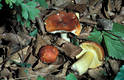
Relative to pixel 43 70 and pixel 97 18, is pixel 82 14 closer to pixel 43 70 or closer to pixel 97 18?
pixel 97 18

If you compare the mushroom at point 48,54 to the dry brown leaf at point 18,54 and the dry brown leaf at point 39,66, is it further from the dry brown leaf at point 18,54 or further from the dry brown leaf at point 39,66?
the dry brown leaf at point 18,54

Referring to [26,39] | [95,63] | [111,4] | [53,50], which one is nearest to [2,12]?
[26,39]

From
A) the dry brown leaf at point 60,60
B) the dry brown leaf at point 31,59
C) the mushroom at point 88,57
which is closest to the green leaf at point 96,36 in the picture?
the mushroom at point 88,57

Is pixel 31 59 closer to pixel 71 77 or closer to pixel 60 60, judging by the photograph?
pixel 60 60

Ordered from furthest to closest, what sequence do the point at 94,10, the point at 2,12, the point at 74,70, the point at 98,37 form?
the point at 94,10
the point at 2,12
the point at 98,37
the point at 74,70

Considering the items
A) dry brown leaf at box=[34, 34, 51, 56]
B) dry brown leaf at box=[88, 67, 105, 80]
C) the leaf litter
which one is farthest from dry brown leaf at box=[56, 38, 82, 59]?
dry brown leaf at box=[88, 67, 105, 80]

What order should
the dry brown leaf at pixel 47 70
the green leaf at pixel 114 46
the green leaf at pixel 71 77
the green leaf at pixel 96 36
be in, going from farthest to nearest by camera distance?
the green leaf at pixel 96 36 < the green leaf at pixel 114 46 < the dry brown leaf at pixel 47 70 < the green leaf at pixel 71 77

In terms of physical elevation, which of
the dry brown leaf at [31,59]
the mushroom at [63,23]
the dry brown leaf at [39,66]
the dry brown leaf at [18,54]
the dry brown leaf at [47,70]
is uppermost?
the mushroom at [63,23]
